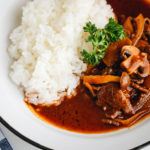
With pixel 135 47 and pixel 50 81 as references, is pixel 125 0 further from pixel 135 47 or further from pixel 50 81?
pixel 50 81

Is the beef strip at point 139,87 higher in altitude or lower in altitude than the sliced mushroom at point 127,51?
lower

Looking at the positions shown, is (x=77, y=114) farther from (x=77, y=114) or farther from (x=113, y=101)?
(x=113, y=101)

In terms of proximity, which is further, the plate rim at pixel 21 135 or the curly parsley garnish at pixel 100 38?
the curly parsley garnish at pixel 100 38

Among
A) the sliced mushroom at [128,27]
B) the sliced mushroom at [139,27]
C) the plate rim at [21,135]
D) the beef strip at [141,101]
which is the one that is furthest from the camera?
the sliced mushroom at [128,27]

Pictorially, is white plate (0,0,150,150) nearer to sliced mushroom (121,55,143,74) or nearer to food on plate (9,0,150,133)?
food on plate (9,0,150,133)

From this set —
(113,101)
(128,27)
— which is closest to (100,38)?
(128,27)

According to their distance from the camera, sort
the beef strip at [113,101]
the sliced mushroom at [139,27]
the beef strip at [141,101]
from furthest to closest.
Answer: the sliced mushroom at [139,27] < the beef strip at [141,101] < the beef strip at [113,101]

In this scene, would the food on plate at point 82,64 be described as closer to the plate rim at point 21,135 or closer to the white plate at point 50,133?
the white plate at point 50,133

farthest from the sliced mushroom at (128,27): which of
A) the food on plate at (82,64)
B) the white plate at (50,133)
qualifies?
the white plate at (50,133)
